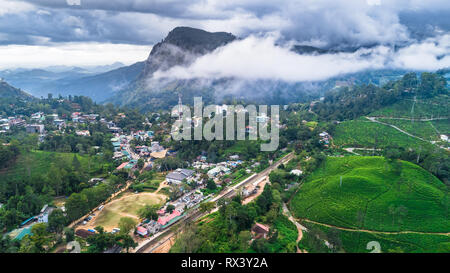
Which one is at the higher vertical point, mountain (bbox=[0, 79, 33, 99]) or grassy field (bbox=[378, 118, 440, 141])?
mountain (bbox=[0, 79, 33, 99])

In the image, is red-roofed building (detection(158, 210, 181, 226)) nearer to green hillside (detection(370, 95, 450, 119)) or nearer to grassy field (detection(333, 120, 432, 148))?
grassy field (detection(333, 120, 432, 148))

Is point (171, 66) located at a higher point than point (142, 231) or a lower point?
higher

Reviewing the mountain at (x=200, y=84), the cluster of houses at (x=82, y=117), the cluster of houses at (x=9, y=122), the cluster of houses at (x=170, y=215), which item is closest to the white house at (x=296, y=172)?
the cluster of houses at (x=170, y=215)

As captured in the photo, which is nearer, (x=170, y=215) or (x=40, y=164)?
(x=170, y=215)

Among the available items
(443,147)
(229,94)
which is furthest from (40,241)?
(229,94)

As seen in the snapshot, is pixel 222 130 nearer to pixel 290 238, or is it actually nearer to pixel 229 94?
pixel 290 238

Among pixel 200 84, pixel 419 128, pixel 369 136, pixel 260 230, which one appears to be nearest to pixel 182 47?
pixel 200 84

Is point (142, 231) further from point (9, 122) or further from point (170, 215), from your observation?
point (9, 122)
